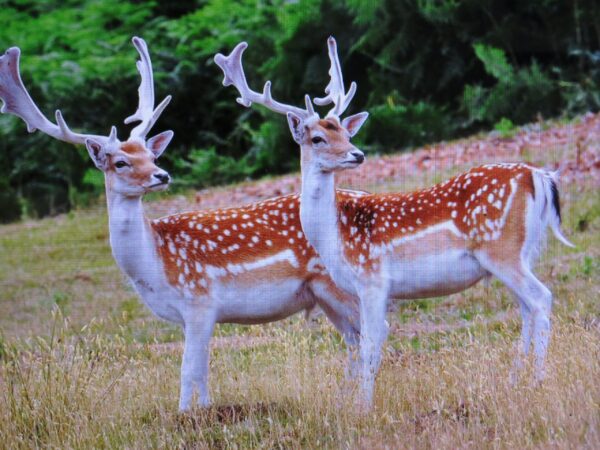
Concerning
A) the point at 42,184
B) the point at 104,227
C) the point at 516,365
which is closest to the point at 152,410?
the point at 516,365

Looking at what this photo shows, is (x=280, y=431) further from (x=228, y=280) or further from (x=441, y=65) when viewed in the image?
(x=441, y=65)

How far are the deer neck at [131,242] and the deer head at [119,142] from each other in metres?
0.08

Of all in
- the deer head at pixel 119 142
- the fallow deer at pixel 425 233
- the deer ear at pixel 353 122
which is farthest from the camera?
the deer ear at pixel 353 122

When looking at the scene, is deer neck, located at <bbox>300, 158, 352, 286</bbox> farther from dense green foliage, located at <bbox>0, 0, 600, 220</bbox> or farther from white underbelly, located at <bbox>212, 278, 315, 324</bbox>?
dense green foliage, located at <bbox>0, 0, 600, 220</bbox>

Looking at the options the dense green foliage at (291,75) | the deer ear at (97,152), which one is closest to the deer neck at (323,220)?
the deer ear at (97,152)

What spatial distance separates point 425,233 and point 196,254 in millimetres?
1247

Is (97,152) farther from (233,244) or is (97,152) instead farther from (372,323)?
(372,323)

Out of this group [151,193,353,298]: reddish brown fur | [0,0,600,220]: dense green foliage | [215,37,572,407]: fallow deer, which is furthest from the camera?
[0,0,600,220]: dense green foliage

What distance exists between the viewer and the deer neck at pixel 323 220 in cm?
540

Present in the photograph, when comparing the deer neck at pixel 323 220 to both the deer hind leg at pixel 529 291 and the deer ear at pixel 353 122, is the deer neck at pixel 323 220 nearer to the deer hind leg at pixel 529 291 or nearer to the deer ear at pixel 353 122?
the deer ear at pixel 353 122

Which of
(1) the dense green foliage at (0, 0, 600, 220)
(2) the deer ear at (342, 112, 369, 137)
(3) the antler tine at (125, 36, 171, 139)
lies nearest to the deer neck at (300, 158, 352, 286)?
(2) the deer ear at (342, 112, 369, 137)

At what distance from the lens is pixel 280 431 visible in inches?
183

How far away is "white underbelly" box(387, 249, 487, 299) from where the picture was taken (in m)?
5.31

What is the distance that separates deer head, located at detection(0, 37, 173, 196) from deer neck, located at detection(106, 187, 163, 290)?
8 cm
